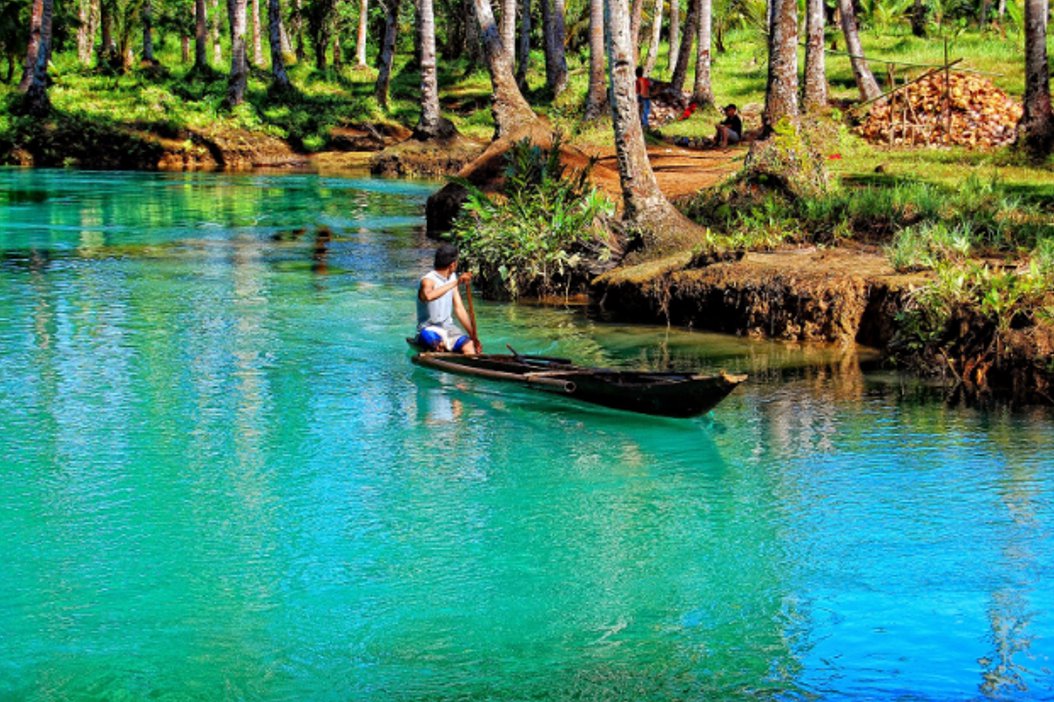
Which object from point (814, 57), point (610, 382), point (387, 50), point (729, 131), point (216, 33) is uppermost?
point (216, 33)

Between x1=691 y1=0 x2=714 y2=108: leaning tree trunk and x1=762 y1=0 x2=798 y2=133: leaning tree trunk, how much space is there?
47.9 feet

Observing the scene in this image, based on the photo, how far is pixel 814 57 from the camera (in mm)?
23125

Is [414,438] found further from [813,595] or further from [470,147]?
[470,147]

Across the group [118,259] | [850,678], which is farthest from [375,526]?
[118,259]

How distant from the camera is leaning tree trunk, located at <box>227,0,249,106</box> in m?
38.6

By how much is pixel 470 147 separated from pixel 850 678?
3061 cm

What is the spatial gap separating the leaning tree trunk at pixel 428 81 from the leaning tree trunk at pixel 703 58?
6401mm

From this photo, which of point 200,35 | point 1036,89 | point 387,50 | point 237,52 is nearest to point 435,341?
point 1036,89

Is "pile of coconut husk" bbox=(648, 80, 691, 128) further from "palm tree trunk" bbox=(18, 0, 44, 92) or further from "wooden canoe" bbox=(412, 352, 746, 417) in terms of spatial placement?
"wooden canoe" bbox=(412, 352, 746, 417)

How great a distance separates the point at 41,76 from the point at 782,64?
26612mm

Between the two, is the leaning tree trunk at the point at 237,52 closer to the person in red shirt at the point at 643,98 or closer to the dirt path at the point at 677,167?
the person in red shirt at the point at 643,98

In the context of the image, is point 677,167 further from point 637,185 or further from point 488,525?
point 488,525

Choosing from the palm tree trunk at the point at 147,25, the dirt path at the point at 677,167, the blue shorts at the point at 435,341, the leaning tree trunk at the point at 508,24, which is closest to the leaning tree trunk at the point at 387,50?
the palm tree trunk at the point at 147,25

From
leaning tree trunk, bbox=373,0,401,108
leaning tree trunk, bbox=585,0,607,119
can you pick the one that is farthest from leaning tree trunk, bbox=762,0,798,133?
leaning tree trunk, bbox=373,0,401,108
